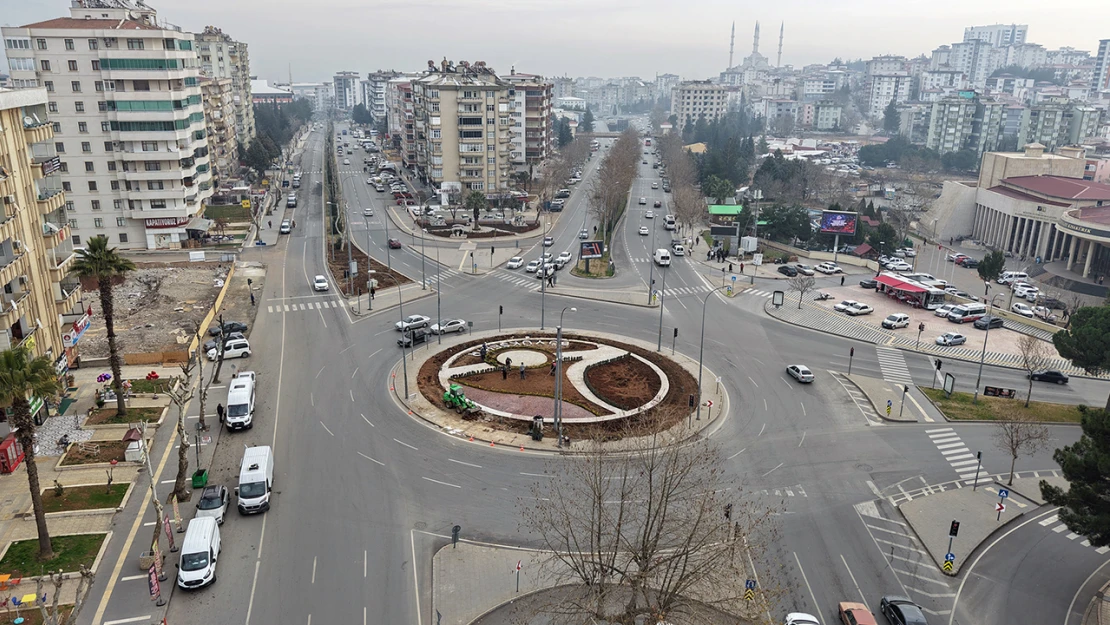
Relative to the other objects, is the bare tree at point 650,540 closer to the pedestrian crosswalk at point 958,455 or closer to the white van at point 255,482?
the white van at point 255,482

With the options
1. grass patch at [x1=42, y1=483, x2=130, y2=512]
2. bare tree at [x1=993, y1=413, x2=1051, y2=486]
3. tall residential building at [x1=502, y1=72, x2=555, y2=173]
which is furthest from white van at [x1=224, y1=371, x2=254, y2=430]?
tall residential building at [x1=502, y1=72, x2=555, y2=173]

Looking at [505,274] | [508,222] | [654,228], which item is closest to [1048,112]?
[654,228]

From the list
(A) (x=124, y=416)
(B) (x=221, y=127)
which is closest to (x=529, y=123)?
(B) (x=221, y=127)

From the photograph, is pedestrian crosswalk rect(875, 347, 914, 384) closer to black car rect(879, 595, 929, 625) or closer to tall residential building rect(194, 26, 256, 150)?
black car rect(879, 595, 929, 625)

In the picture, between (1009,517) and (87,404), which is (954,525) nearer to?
(1009,517)

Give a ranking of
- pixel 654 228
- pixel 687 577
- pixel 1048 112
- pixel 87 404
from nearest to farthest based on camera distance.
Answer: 1. pixel 687 577
2. pixel 87 404
3. pixel 654 228
4. pixel 1048 112

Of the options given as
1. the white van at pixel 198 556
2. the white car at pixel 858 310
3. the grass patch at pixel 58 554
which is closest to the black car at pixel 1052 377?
the white car at pixel 858 310

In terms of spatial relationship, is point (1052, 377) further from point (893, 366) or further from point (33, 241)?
point (33, 241)
